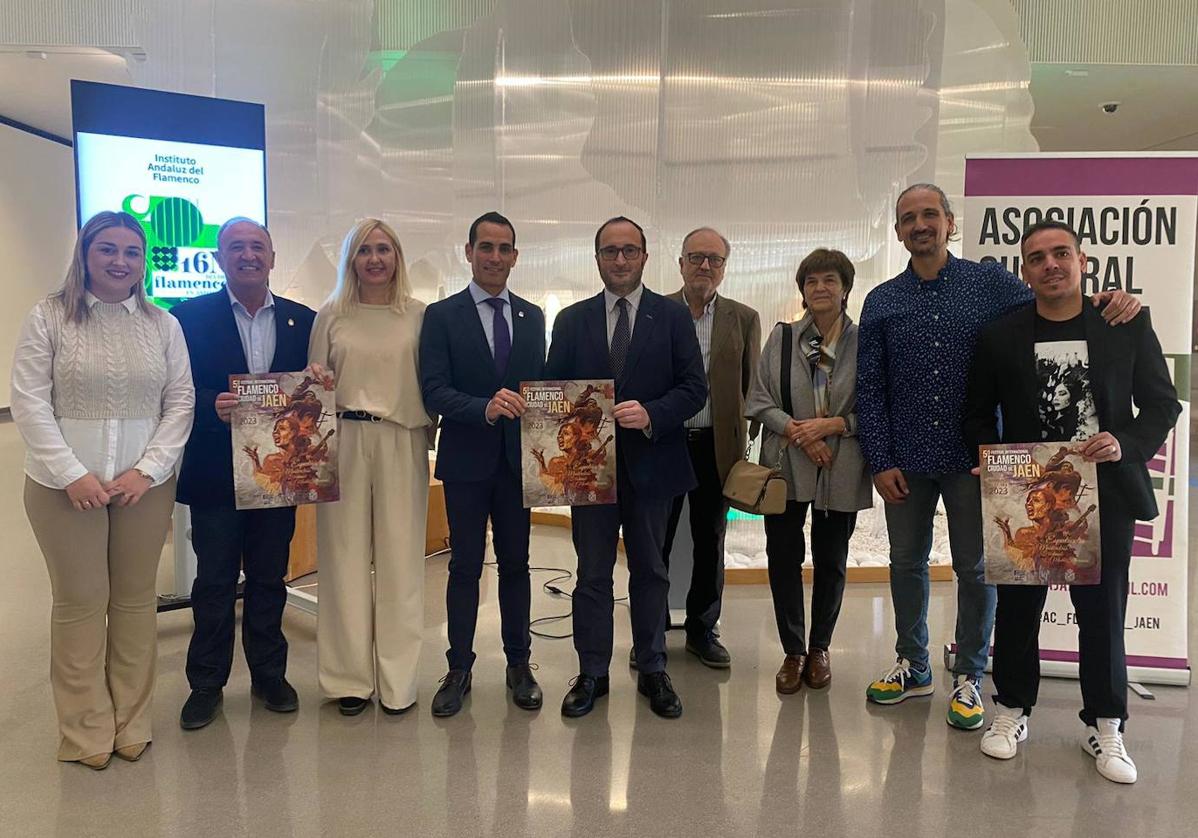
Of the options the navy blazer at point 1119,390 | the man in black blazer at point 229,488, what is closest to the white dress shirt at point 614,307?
the man in black blazer at point 229,488

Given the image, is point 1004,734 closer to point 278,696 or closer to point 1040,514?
point 1040,514

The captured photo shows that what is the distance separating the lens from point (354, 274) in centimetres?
293

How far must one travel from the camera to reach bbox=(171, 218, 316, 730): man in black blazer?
287 centimetres

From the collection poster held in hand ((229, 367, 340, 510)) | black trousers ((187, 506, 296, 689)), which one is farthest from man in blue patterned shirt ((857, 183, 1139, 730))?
black trousers ((187, 506, 296, 689))

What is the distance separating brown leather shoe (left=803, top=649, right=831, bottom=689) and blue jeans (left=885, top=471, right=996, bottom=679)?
310 mm

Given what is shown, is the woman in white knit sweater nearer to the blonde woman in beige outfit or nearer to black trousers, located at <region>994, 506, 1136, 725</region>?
the blonde woman in beige outfit

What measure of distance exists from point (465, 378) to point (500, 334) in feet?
0.70

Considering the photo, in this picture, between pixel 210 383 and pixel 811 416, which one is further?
pixel 811 416

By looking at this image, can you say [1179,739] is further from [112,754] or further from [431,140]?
[431,140]

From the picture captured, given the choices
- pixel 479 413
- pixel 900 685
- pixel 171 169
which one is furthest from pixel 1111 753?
pixel 171 169

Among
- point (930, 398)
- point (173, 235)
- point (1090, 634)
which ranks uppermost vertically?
point (173, 235)

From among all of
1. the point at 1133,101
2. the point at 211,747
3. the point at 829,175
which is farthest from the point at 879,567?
the point at 1133,101

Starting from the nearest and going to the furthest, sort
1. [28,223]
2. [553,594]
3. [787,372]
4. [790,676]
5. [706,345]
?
[787,372], [790,676], [706,345], [553,594], [28,223]

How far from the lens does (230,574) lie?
2969mm
